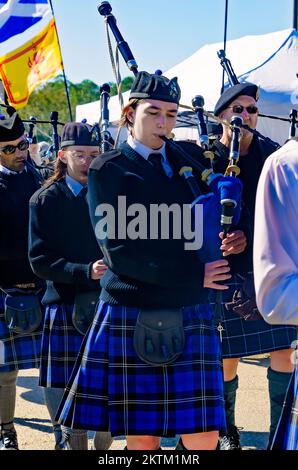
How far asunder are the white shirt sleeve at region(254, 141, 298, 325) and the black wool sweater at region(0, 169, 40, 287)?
7.90 ft

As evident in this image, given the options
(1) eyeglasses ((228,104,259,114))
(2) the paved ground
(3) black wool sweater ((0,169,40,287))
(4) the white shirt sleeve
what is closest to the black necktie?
(1) eyeglasses ((228,104,259,114))

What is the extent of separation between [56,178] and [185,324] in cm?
122

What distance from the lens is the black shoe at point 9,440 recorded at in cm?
391

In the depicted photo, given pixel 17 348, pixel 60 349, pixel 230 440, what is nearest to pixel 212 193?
pixel 60 349

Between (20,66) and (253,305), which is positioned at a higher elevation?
(20,66)

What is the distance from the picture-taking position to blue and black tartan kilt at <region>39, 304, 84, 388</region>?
3.71 m

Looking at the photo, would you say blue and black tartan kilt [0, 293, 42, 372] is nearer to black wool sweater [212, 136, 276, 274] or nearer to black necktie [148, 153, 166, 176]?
black wool sweater [212, 136, 276, 274]

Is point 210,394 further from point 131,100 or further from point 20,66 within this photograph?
point 20,66

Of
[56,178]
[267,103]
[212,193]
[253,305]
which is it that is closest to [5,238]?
[56,178]

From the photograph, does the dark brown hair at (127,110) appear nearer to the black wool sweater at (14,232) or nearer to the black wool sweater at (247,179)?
the black wool sweater at (247,179)

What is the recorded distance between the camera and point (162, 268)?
2672 mm

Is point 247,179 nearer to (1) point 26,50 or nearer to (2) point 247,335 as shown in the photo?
(2) point 247,335

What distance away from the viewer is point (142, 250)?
2.76 meters

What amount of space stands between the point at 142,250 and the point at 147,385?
50 cm
